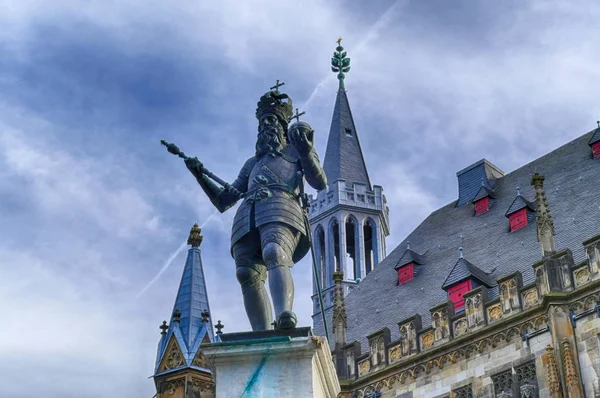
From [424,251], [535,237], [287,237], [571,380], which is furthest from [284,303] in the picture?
[424,251]

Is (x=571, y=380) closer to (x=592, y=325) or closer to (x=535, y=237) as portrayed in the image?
(x=592, y=325)

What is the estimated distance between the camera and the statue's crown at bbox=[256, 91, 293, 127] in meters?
12.1

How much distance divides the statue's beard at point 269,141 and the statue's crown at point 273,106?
0.16 meters

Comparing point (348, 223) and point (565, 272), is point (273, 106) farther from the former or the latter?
point (348, 223)

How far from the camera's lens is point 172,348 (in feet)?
82.2

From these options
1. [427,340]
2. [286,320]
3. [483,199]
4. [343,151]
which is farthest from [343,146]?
[286,320]

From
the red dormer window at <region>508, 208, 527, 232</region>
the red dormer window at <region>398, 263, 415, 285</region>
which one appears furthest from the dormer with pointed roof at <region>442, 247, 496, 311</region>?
the red dormer window at <region>398, 263, 415, 285</region>

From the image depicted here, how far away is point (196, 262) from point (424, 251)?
27.9 feet

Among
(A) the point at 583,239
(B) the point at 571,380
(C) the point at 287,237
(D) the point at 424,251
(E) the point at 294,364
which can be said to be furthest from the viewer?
(D) the point at 424,251

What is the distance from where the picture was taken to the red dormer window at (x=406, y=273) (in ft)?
106

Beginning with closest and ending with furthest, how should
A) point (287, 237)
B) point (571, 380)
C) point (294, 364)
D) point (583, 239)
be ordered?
point (294, 364) < point (287, 237) < point (571, 380) < point (583, 239)

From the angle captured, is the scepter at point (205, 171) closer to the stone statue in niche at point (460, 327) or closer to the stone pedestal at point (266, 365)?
the stone pedestal at point (266, 365)

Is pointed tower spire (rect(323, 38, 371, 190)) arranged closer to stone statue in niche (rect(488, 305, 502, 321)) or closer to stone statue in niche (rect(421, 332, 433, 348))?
stone statue in niche (rect(421, 332, 433, 348))

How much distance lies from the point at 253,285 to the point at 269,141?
1.62 m
